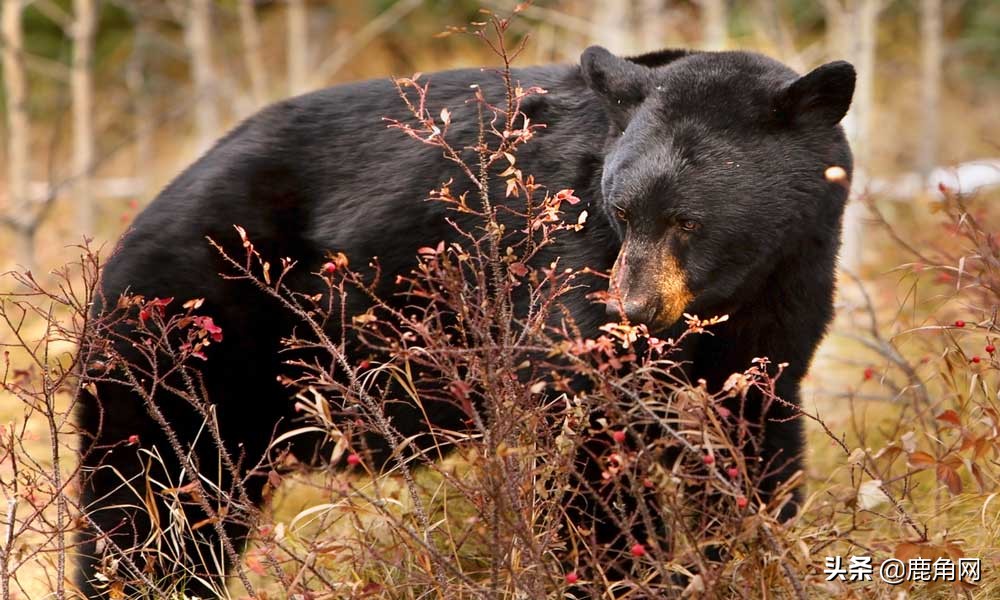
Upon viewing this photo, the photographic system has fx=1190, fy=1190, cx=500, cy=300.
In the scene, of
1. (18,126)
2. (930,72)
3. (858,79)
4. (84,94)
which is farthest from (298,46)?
(930,72)

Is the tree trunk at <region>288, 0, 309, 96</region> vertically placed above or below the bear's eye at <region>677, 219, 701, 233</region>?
above

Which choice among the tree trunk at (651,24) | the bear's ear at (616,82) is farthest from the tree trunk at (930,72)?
the bear's ear at (616,82)

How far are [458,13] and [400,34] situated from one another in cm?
162

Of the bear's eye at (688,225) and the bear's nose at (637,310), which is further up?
the bear's eye at (688,225)

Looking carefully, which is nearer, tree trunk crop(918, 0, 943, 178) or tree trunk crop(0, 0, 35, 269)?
tree trunk crop(0, 0, 35, 269)

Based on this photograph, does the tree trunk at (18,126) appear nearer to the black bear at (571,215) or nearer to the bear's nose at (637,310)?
the black bear at (571,215)

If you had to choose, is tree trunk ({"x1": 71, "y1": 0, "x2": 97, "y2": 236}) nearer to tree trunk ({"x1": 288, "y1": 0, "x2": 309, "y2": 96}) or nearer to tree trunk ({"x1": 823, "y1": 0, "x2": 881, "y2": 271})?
tree trunk ({"x1": 288, "y1": 0, "x2": 309, "y2": 96})

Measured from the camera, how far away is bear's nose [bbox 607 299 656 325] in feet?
9.85

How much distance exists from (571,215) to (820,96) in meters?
0.77

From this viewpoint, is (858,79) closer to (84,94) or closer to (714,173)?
(714,173)

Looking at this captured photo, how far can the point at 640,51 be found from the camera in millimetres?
11172

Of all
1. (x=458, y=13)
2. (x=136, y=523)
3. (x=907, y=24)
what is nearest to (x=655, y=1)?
(x=136, y=523)

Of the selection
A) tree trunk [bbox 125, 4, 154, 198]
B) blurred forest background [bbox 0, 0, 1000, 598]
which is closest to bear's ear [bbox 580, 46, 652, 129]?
blurred forest background [bbox 0, 0, 1000, 598]

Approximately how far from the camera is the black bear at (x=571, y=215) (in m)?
3.21
